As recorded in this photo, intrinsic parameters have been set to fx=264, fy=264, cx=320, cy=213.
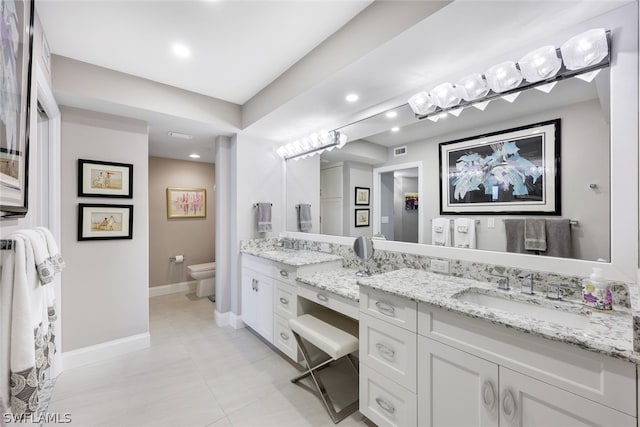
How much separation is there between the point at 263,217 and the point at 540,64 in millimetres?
2743

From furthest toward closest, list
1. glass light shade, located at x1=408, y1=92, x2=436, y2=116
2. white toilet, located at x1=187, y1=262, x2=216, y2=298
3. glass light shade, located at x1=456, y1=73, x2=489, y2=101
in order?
white toilet, located at x1=187, y1=262, x2=216, y2=298 → glass light shade, located at x1=408, y1=92, x2=436, y2=116 → glass light shade, located at x1=456, y1=73, x2=489, y2=101

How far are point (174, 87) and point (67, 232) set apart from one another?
164cm

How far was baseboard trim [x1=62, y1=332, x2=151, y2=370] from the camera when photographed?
7.75 feet

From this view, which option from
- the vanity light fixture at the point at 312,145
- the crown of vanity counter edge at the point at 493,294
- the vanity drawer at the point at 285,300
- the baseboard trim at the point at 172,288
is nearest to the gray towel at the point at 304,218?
the vanity light fixture at the point at 312,145

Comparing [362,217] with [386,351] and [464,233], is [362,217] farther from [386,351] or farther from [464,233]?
[386,351]

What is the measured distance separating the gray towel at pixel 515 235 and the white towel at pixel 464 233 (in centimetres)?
19

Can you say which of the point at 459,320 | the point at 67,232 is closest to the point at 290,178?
the point at 67,232

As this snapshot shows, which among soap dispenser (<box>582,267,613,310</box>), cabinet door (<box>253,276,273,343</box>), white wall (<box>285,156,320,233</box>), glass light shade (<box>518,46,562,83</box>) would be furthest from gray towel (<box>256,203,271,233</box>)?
soap dispenser (<box>582,267,613,310</box>)

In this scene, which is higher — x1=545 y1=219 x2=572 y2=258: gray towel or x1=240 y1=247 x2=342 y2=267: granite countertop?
x1=545 y1=219 x2=572 y2=258: gray towel

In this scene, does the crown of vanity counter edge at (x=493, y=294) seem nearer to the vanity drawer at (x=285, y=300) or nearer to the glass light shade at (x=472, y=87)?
the vanity drawer at (x=285, y=300)

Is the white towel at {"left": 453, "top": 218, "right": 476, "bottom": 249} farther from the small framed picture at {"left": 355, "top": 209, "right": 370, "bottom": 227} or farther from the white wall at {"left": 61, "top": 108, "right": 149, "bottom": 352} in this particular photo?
the white wall at {"left": 61, "top": 108, "right": 149, "bottom": 352}

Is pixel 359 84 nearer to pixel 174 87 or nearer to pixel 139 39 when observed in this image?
pixel 139 39

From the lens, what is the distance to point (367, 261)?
7.70ft

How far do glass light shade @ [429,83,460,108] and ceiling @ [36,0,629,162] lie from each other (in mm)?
84
